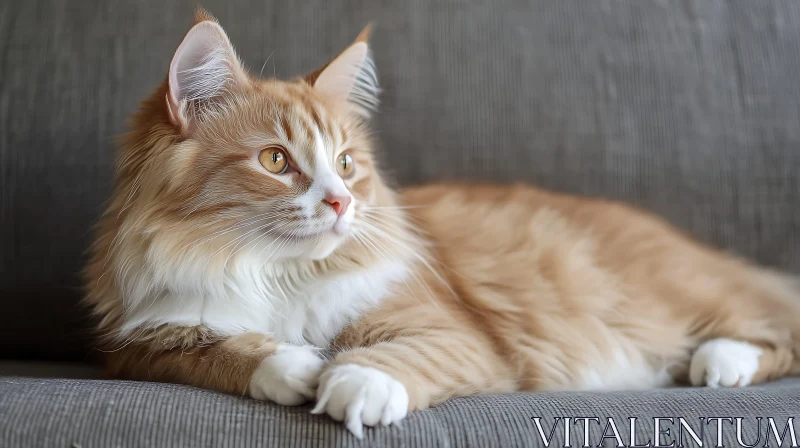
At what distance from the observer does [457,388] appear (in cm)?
125

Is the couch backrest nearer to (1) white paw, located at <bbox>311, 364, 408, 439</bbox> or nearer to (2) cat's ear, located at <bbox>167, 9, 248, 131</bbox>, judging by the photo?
(2) cat's ear, located at <bbox>167, 9, 248, 131</bbox>

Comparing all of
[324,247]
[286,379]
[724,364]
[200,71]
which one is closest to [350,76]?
[200,71]

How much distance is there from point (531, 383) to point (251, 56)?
1.27 m

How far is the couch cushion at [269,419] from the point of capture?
0.99 m

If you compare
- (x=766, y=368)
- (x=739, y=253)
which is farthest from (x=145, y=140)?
(x=739, y=253)

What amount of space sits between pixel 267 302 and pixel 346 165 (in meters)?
0.35

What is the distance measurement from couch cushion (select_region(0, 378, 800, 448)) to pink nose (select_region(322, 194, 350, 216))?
38cm

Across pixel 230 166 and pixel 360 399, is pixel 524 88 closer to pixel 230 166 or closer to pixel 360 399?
pixel 230 166

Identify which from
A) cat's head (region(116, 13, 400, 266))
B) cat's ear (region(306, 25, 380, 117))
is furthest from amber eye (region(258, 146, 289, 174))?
cat's ear (region(306, 25, 380, 117))

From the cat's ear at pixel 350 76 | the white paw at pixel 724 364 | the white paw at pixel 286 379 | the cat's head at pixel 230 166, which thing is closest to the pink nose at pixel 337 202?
the cat's head at pixel 230 166

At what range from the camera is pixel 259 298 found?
134 centimetres

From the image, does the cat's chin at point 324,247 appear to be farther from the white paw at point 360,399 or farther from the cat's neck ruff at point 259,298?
the white paw at point 360,399

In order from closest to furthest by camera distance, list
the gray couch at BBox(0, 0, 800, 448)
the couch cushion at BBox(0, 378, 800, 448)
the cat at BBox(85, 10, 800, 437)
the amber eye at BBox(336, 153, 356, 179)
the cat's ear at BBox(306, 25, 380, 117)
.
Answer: the couch cushion at BBox(0, 378, 800, 448) < the cat at BBox(85, 10, 800, 437) < the amber eye at BBox(336, 153, 356, 179) < the cat's ear at BBox(306, 25, 380, 117) < the gray couch at BBox(0, 0, 800, 448)

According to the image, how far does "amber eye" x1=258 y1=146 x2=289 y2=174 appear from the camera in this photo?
1.31 m
